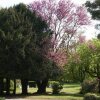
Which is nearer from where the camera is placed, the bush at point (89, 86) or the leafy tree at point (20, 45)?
the leafy tree at point (20, 45)

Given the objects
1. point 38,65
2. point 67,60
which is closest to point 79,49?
point 67,60

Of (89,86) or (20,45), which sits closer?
(20,45)

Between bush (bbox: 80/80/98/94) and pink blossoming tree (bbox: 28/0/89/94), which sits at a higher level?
pink blossoming tree (bbox: 28/0/89/94)

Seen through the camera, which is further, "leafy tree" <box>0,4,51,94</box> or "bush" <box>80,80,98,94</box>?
"bush" <box>80,80,98,94</box>

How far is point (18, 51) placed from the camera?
4044 cm

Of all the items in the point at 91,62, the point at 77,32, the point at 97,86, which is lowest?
the point at 97,86

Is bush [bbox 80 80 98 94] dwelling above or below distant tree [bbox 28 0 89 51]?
below

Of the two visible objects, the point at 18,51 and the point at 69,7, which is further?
the point at 69,7

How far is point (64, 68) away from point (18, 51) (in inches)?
356

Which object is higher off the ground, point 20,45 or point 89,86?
A: point 20,45

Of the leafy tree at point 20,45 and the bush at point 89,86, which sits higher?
the leafy tree at point 20,45

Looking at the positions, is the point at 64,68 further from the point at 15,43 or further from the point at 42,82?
the point at 15,43

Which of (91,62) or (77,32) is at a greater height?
(77,32)

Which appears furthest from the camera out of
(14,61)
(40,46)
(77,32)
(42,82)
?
(77,32)
